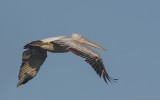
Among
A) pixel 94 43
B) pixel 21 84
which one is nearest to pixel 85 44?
pixel 94 43

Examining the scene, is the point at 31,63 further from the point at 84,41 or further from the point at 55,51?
the point at 84,41

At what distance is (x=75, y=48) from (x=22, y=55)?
3412 millimetres

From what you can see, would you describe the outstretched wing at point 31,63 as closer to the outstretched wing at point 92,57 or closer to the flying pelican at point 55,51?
the flying pelican at point 55,51

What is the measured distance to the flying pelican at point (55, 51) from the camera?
38844 mm

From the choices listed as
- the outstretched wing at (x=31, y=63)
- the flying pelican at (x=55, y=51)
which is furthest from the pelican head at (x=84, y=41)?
the outstretched wing at (x=31, y=63)

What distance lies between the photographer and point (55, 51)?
135 ft

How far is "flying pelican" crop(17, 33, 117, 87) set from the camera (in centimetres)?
3884

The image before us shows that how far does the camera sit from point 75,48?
3928 centimetres

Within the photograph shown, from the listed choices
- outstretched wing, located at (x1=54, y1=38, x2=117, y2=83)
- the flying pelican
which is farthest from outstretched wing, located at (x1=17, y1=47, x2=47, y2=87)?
outstretched wing, located at (x1=54, y1=38, x2=117, y2=83)

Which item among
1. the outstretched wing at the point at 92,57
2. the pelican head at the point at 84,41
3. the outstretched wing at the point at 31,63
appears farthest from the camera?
the pelican head at the point at 84,41

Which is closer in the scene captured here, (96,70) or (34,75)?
(96,70)

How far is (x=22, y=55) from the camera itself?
4188 centimetres

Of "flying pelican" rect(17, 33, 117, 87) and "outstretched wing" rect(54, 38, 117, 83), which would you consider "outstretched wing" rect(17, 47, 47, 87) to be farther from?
"outstretched wing" rect(54, 38, 117, 83)

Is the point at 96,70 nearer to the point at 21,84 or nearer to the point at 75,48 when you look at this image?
the point at 75,48
